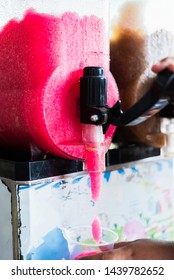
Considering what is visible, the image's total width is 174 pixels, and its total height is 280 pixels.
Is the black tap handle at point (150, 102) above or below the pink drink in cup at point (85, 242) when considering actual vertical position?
above

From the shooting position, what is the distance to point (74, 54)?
415 millimetres

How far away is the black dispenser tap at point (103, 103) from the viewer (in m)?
0.37

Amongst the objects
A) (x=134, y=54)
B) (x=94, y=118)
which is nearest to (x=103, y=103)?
(x=94, y=118)

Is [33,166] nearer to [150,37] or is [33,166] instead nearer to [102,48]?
[102,48]

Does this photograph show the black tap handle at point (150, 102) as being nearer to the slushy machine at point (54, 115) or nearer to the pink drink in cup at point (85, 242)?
the slushy machine at point (54, 115)

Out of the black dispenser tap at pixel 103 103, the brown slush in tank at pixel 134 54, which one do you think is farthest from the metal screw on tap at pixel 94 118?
the brown slush in tank at pixel 134 54

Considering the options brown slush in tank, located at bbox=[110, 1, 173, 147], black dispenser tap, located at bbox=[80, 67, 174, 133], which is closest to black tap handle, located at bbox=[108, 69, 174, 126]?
black dispenser tap, located at bbox=[80, 67, 174, 133]

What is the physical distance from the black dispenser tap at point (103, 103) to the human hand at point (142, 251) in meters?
0.17

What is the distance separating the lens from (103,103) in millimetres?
394

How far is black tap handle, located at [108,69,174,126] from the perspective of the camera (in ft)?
1.18

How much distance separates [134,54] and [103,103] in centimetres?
18

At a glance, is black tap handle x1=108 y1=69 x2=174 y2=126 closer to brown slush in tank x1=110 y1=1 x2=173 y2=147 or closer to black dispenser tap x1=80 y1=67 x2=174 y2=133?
black dispenser tap x1=80 y1=67 x2=174 y2=133

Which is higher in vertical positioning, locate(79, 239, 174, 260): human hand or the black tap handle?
the black tap handle

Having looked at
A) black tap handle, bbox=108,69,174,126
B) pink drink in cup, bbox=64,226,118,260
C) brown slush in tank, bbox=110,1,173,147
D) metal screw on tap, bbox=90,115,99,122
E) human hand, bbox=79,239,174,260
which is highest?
brown slush in tank, bbox=110,1,173,147
